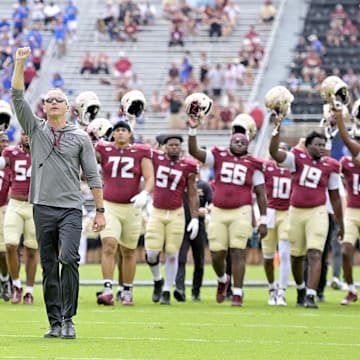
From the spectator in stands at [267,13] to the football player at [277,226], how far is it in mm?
20476

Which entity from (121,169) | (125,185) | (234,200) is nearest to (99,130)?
(121,169)

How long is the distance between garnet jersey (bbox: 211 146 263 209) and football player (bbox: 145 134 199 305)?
19.8 inches

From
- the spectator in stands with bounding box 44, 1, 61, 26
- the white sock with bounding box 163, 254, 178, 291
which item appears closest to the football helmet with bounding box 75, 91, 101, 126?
the white sock with bounding box 163, 254, 178, 291

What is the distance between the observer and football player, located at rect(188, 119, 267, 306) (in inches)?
595

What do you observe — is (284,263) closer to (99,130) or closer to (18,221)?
(99,130)

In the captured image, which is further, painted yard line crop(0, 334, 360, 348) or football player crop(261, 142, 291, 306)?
football player crop(261, 142, 291, 306)

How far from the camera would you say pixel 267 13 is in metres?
36.3

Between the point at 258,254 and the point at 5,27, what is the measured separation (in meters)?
13.9

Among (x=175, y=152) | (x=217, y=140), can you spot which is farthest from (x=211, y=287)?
(x=217, y=140)

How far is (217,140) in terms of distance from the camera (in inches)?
1224

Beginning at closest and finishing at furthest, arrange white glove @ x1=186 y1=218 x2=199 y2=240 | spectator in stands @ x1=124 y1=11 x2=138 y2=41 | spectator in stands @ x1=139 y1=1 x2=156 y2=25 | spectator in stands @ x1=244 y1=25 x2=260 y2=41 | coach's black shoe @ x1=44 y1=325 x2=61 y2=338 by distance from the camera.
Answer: coach's black shoe @ x1=44 y1=325 x2=61 y2=338
white glove @ x1=186 y1=218 x2=199 y2=240
spectator in stands @ x1=244 y1=25 x2=260 y2=41
spectator in stands @ x1=124 y1=11 x2=138 y2=41
spectator in stands @ x1=139 y1=1 x2=156 y2=25

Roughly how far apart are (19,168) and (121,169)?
3.75 ft

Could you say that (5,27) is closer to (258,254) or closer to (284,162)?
(258,254)

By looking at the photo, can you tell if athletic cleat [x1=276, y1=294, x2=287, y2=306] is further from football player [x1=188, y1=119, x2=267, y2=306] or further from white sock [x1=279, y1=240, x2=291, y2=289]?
football player [x1=188, y1=119, x2=267, y2=306]
